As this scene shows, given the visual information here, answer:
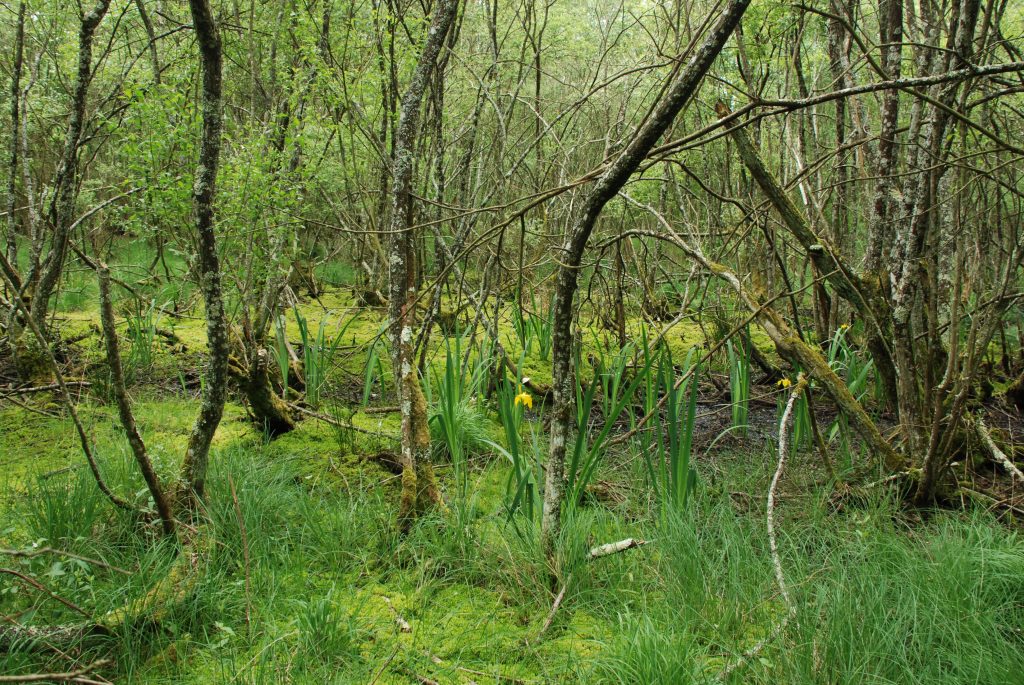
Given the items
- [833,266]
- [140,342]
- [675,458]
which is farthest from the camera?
[140,342]

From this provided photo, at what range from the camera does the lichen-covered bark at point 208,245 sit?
2.37m

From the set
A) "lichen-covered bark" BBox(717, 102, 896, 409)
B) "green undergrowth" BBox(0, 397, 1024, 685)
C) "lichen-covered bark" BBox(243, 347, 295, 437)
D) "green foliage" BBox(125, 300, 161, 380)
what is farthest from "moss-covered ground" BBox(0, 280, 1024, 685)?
"green foliage" BBox(125, 300, 161, 380)

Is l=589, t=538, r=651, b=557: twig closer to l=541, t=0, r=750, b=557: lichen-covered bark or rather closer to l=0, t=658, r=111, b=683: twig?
l=541, t=0, r=750, b=557: lichen-covered bark

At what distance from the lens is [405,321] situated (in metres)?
2.95

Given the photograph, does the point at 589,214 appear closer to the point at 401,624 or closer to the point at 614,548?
the point at 614,548

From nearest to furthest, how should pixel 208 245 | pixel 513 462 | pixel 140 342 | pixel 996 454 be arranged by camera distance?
pixel 208 245, pixel 513 462, pixel 996 454, pixel 140 342

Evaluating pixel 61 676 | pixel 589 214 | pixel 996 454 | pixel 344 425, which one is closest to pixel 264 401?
pixel 344 425

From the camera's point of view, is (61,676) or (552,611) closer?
(61,676)

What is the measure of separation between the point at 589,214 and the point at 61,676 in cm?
182

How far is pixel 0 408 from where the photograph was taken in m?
4.13

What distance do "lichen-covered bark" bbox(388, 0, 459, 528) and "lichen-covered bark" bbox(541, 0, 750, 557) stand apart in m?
0.63

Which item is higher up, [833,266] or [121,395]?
[833,266]

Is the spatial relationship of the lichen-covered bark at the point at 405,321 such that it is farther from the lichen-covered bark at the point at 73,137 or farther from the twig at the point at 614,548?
the lichen-covered bark at the point at 73,137

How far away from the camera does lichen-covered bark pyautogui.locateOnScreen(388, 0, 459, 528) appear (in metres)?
2.83
